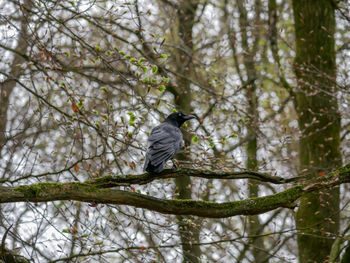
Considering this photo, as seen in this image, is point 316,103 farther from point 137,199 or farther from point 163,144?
point 137,199

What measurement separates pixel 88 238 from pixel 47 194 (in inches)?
55.9

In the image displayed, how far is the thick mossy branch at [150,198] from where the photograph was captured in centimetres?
410

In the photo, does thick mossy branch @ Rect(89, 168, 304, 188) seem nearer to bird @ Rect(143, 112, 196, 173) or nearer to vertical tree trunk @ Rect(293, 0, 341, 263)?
bird @ Rect(143, 112, 196, 173)

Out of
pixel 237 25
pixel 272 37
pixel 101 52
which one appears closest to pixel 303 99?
pixel 272 37

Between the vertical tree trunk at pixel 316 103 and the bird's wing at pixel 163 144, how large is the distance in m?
3.10

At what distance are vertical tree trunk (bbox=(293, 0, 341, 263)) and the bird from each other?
275 centimetres

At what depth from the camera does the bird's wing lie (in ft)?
16.7

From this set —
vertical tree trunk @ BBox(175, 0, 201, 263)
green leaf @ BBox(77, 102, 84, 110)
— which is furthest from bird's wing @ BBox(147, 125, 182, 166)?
vertical tree trunk @ BBox(175, 0, 201, 263)

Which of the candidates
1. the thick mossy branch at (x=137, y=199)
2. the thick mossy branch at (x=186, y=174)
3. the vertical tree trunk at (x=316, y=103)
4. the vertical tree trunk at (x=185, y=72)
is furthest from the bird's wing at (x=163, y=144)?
the vertical tree trunk at (x=316, y=103)

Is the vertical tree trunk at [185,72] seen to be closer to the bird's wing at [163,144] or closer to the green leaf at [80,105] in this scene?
the bird's wing at [163,144]

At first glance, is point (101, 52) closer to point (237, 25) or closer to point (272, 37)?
point (272, 37)

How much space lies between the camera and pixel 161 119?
8156mm

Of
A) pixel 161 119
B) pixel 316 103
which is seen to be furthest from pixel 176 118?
pixel 316 103

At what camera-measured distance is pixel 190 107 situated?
9.55 meters
